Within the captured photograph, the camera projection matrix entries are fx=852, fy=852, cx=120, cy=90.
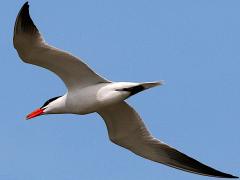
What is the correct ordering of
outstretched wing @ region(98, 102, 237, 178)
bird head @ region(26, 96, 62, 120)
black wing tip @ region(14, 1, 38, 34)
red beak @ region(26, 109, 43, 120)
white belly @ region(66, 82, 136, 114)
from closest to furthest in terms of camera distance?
1. black wing tip @ region(14, 1, 38, 34)
2. white belly @ region(66, 82, 136, 114)
3. bird head @ region(26, 96, 62, 120)
4. red beak @ region(26, 109, 43, 120)
5. outstretched wing @ region(98, 102, 237, 178)

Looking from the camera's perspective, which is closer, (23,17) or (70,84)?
(23,17)

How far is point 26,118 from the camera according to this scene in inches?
713

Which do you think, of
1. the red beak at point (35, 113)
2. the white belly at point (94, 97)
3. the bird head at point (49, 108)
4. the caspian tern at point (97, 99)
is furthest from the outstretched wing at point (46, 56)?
the red beak at point (35, 113)

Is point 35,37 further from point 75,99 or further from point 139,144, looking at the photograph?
point 139,144

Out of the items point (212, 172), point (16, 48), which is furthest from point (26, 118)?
point (212, 172)

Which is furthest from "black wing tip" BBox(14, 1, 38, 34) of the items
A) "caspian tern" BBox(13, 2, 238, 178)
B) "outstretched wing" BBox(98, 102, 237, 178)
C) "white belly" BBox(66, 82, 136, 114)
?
"outstretched wing" BBox(98, 102, 237, 178)

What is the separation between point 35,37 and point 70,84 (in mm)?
1523

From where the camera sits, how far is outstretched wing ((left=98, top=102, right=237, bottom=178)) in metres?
17.9

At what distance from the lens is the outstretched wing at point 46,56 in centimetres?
1617

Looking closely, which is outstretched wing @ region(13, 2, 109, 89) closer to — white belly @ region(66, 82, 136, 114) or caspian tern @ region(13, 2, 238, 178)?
caspian tern @ region(13, 2, 238, 178)

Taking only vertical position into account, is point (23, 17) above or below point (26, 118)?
above

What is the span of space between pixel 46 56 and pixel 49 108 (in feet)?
4.94

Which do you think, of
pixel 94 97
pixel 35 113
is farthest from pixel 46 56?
pixel 35 113

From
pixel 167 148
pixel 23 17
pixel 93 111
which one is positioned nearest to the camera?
pixel 23 17
